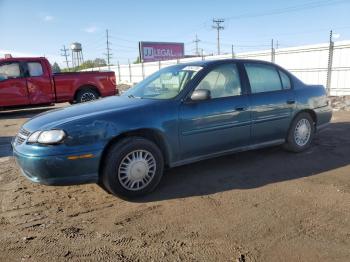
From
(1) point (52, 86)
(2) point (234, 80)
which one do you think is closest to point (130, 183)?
(2) point (234, 80)

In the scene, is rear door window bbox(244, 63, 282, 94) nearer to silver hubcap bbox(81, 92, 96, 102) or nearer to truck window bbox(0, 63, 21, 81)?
silver hubcap bbox(81, 92, 96, 102)

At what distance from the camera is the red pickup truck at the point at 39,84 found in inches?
453

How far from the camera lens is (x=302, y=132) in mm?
5844

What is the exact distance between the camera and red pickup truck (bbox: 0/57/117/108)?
1151cm

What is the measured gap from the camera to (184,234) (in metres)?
3.30

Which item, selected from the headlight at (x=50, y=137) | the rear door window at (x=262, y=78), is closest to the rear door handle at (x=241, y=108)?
the rear door window at (x=262, y=78)

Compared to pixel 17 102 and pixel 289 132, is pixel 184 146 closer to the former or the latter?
pixel 289 132

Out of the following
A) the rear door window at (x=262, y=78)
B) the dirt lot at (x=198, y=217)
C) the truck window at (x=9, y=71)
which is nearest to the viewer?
the dirt lot at (x=198, y=217)

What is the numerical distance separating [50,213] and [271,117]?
3.33m

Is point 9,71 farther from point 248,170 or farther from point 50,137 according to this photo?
point 248,170

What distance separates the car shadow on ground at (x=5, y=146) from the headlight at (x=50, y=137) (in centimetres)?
308

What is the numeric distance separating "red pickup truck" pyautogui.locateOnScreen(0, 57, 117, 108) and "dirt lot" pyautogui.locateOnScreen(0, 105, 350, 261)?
7.06m

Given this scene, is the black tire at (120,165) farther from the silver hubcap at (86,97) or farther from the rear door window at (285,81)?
the silver hubcap at (86,97)

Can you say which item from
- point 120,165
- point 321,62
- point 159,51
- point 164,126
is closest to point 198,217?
point 120,165
